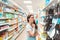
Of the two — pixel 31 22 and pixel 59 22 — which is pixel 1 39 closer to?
pixel 31 22

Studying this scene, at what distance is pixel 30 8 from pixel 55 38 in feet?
48.8

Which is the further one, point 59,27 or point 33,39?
point 33,39

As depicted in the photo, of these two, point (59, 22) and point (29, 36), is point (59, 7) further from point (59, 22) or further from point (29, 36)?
point (29, 36)

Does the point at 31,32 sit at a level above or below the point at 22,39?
above

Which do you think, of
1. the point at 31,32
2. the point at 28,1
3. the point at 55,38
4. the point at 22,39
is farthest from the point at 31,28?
the point at 28,1

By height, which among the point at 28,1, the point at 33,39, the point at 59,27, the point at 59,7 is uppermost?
the point at 28,1

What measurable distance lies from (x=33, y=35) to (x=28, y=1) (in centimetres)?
982

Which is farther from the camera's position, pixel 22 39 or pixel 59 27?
pixel 22 39

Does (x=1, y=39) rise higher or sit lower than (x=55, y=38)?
lower

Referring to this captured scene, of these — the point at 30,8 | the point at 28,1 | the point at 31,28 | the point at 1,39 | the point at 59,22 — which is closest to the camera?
the point at 59,22

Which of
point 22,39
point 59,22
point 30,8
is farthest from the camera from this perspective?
point 30,8

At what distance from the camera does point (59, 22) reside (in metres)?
1.87

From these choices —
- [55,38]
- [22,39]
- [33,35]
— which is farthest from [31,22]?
[22,39]

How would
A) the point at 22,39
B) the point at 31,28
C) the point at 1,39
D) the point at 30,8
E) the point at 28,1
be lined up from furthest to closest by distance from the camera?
the point at 30,8
the point at 28,1
the point at 22,39
the point at 31,28
the point at 1,39
